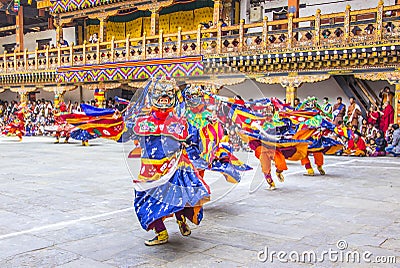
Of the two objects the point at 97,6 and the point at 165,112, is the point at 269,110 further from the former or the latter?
the point at 97,6

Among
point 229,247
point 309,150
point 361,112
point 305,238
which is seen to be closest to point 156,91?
point 229,247

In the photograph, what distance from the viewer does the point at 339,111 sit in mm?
14219

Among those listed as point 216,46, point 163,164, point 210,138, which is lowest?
point 163,164

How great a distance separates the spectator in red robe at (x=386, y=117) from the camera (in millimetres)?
13172

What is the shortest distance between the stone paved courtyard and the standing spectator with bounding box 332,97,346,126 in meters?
5.73

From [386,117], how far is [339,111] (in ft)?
4.89

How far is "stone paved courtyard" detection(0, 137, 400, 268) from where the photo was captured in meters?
3.78

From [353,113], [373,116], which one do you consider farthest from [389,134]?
[353,113]

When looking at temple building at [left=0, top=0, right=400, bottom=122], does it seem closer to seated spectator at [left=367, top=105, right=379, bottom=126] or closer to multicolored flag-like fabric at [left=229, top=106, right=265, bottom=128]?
seated spectator at [left=367, top=105, right=379, bottom=126]

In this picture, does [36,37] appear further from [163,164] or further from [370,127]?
[163,164]

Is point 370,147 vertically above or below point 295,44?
below

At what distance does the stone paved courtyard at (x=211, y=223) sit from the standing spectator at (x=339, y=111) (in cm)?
573

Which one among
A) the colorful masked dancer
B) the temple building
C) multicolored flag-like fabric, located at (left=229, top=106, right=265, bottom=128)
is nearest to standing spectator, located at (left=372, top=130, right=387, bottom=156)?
the temple building

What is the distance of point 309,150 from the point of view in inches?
331
